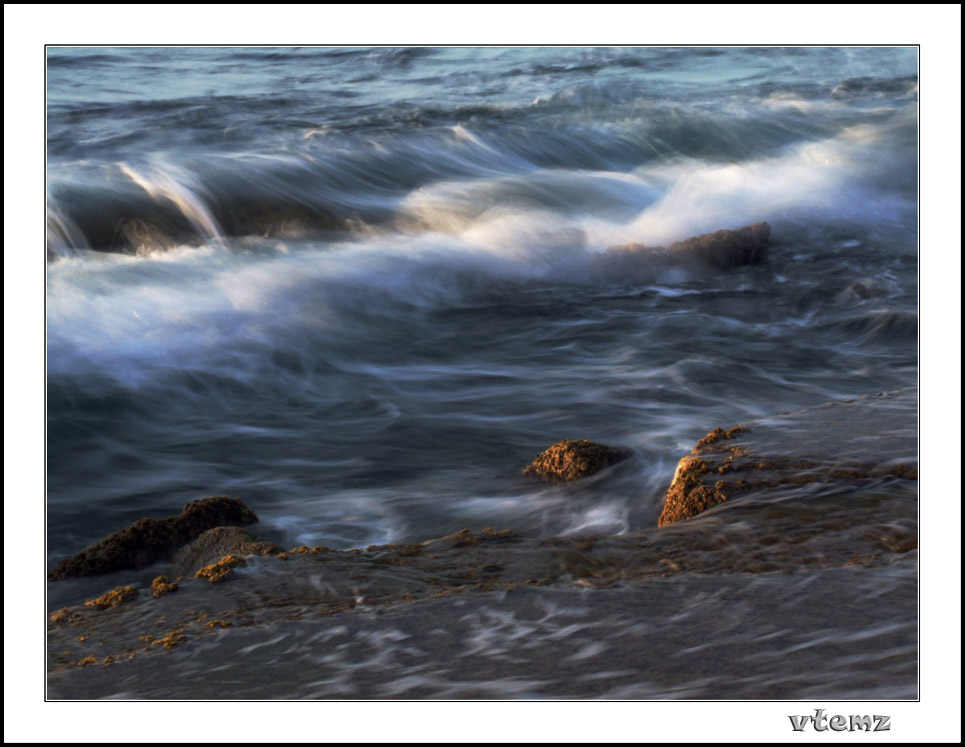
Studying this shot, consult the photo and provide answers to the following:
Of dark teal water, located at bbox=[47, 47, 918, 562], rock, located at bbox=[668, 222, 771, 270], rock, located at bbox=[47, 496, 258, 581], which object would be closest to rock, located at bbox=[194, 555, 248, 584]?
rock, located at bbox=[47, 496, 258, 581]

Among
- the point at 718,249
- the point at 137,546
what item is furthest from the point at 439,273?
the point at 137,546

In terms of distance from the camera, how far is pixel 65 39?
11.8 ft

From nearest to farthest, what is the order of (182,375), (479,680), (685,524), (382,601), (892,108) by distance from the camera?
(479,680) → (382,601) → (685,524) → (182,375) → (892,108)

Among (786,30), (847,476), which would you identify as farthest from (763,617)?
(786,30)

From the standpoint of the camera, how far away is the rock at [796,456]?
3.48 metres

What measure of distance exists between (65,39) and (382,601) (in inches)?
94.9

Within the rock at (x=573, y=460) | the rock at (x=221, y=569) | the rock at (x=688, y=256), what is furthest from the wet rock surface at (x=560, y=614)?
the rock at (x=688, y=256)

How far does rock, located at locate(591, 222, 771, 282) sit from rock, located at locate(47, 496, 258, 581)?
428cm

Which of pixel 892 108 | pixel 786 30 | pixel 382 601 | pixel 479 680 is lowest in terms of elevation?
pixel 479 680

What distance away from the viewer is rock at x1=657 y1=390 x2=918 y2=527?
11.4ft

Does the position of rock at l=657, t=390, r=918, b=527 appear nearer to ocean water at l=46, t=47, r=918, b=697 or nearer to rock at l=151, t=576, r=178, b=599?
ocean water at l=46, t=47, r=918, b=697

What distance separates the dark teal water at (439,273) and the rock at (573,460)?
0.36 ft

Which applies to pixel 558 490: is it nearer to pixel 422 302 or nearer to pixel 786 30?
pixel 786 30

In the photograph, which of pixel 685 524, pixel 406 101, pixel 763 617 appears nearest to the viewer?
pixel 763 617
